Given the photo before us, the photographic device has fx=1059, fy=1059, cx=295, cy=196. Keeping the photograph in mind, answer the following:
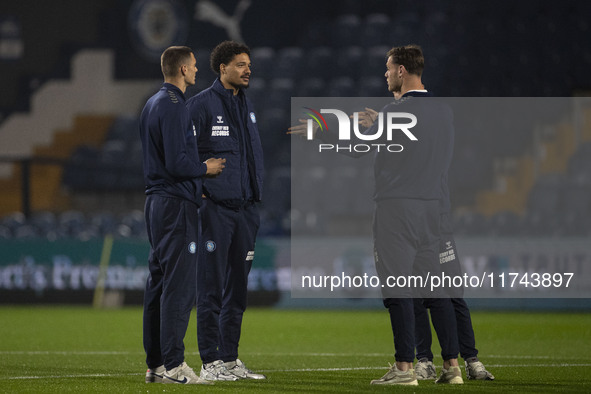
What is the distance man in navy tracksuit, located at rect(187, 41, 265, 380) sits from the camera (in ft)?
23.2

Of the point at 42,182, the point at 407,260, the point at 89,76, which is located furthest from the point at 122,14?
the point at 407,260

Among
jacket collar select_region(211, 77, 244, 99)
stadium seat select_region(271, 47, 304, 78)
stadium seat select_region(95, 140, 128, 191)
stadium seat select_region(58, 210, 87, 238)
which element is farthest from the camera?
stadium seat select_region(271, 47, 304, 78)

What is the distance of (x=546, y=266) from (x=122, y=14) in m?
13.5

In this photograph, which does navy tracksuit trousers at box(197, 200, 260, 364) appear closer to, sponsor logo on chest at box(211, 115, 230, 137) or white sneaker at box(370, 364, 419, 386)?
sponsor logo on chest at box(211, 115, 230, 137)

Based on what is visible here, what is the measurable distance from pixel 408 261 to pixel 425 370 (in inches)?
38.6

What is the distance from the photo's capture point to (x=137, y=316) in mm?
14289

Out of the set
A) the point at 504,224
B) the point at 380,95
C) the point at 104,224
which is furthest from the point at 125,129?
the point at 504,224

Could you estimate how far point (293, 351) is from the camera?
32.0 ft

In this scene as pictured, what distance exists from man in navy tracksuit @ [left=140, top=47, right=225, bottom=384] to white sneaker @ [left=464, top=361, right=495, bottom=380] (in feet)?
5.94

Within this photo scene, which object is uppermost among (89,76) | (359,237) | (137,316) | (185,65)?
(89,76)

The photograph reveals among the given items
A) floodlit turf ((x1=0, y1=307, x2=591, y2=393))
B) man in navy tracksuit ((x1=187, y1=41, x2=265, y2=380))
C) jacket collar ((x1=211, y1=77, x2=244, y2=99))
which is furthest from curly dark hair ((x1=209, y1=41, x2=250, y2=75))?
floodlit turf ((x1=0, y1=307, x2=591, y2=393))

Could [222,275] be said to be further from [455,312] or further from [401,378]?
[455,312]

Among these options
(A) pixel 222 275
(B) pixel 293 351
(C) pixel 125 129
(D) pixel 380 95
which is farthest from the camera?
(C) pixel 125 129

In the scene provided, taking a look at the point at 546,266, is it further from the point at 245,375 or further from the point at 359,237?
the point at 245,375
